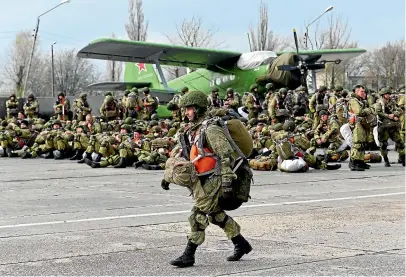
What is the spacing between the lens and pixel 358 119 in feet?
55.9

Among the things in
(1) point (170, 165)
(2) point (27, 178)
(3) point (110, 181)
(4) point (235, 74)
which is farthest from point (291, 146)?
(4) point (235, 74)

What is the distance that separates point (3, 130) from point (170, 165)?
19.4 m

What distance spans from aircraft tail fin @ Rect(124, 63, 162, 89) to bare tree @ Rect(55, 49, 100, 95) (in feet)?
138

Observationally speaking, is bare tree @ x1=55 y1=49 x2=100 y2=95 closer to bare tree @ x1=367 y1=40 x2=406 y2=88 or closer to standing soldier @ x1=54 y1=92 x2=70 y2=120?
bare tree @ x1=367 y1=40 x2=406 y2=88

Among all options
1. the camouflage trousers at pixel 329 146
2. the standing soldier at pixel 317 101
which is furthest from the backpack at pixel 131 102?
the camouflage trousers at pixel 329 146

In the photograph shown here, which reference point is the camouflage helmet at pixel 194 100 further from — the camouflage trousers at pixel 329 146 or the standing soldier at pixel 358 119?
the camouflage trousers at pixel 329 146

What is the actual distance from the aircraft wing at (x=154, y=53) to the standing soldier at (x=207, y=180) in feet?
87.4

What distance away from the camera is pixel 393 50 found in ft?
274

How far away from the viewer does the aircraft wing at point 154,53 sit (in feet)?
113

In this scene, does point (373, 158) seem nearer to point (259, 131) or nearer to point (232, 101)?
point (259, 131)

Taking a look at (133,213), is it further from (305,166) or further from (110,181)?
(305,166)

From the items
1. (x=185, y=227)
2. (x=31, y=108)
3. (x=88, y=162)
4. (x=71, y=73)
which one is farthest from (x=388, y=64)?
(x=185, y=227)

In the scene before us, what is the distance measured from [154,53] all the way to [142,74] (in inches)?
325

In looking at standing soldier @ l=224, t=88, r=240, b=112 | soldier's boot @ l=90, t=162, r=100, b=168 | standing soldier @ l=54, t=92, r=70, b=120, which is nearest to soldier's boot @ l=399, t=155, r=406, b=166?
soldier's boot @ l=90, t=162, r=100, b=168
